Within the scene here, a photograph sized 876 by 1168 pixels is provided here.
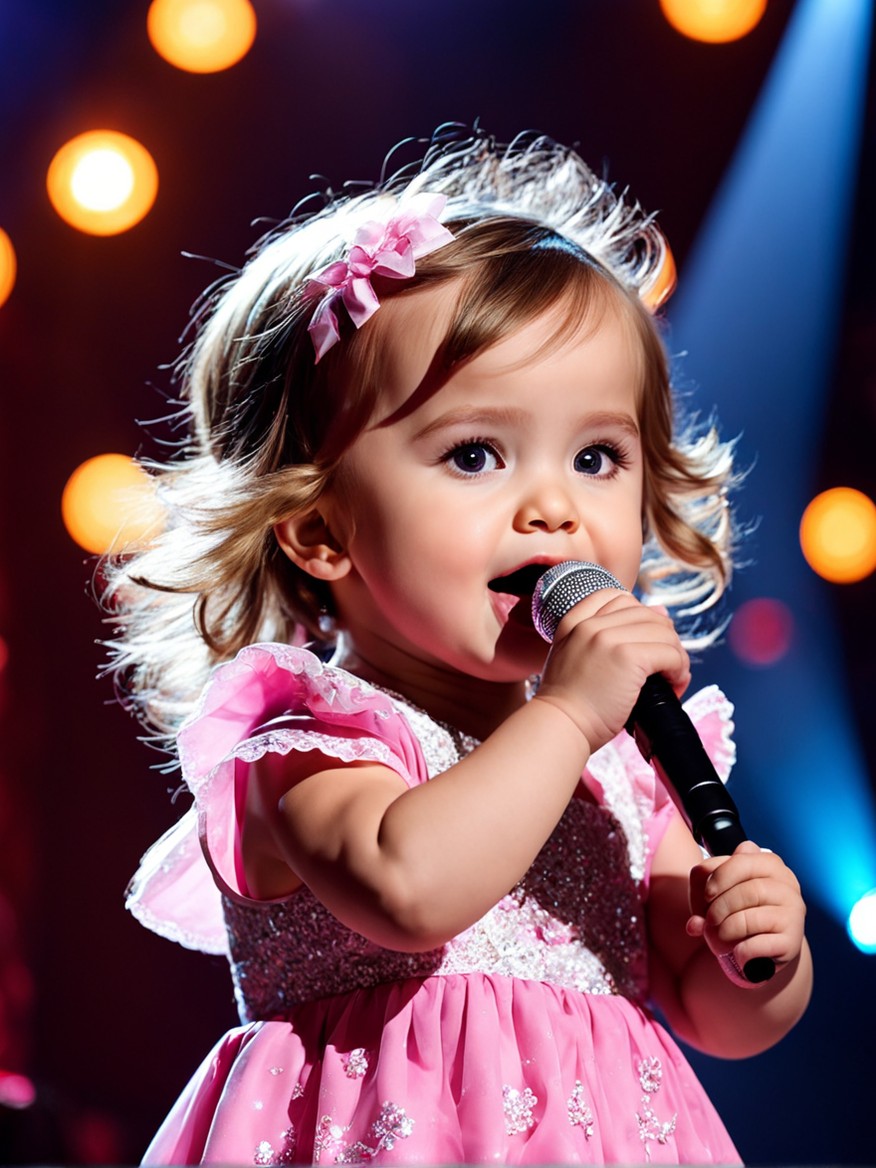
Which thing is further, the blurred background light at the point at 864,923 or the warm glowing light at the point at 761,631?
the warm glowing light at the point at 761,631

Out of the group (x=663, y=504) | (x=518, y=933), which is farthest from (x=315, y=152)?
(x=518, y=933)

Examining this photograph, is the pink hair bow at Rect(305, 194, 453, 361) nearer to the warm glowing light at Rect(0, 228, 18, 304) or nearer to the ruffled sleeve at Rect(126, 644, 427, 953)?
the ruffled sleeve at Rect(126, 644, 427, 953)

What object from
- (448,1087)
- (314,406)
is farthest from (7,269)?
(448,1087)

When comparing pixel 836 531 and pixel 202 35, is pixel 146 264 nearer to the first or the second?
pixel 202 35

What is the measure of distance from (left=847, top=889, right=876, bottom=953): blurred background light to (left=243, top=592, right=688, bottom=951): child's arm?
3.42ft

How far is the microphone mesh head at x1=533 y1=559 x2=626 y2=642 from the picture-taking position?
0.92 metres

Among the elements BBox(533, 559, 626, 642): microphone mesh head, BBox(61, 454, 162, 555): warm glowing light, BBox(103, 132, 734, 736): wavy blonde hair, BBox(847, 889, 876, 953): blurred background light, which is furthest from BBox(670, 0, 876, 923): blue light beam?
BBox(533, 559, 626, 642): microphone mesh head

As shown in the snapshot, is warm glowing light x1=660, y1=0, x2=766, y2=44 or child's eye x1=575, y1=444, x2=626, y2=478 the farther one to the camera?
warm glowing light x1=660, y1=0, x2=766, y2=44

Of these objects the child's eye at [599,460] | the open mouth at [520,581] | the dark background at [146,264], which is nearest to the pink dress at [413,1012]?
the open mouth at [520,581]

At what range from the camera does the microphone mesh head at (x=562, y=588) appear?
3.02ft

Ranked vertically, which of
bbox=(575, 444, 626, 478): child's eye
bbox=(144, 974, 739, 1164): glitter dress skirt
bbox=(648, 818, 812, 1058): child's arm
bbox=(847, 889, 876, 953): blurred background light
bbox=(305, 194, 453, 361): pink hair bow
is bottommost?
bbox=(847, 889, 876, 953): blurred background light

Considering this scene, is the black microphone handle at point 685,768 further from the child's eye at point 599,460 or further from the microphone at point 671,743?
the child's eye at point 599,460

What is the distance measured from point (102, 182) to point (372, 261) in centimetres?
97

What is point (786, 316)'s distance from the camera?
198 cm
